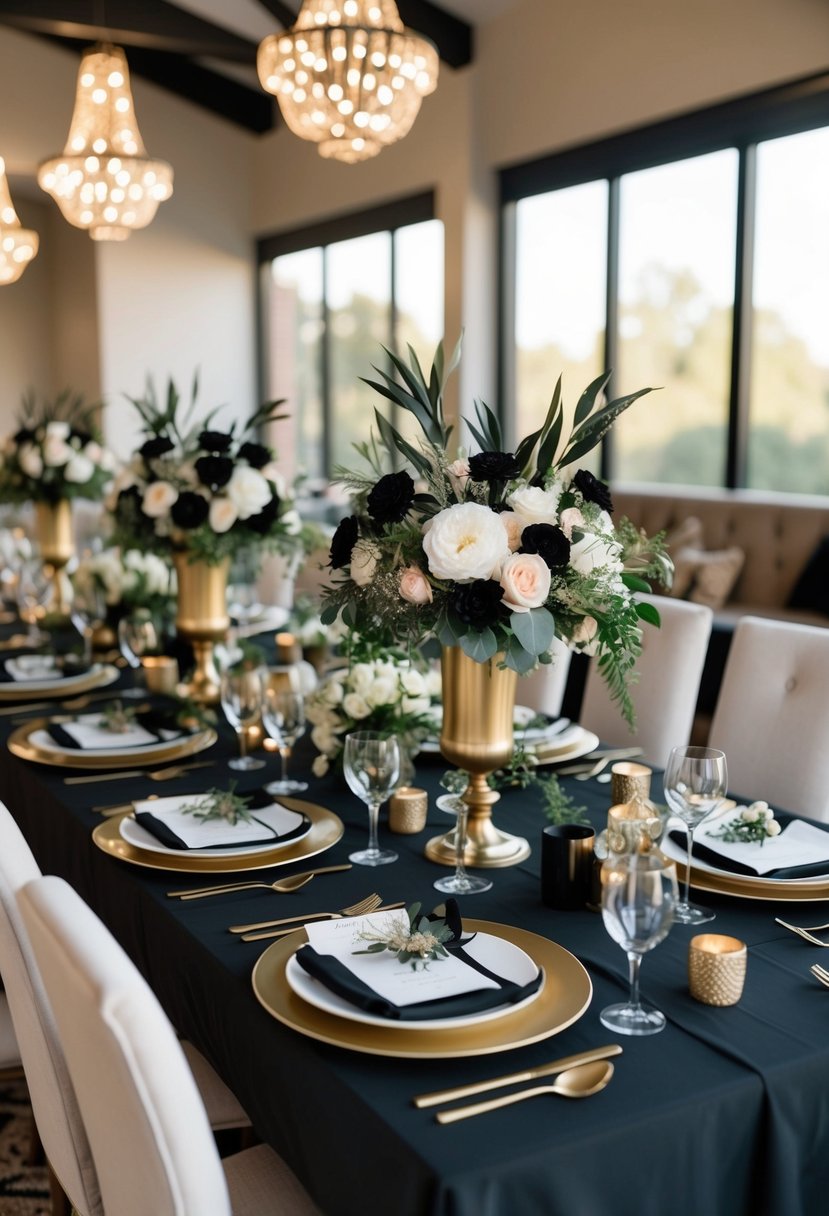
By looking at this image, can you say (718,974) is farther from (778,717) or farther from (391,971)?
(778,717)

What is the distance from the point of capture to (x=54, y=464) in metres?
3.97

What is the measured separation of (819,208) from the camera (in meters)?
5.32

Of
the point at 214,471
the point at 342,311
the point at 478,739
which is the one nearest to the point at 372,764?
the point at 478,739

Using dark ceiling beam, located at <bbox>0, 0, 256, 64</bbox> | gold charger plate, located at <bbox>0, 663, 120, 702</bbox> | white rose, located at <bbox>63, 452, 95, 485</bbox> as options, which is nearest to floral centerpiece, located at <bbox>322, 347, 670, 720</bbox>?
gold charger plate, located at <bbox>0, 663, 120, 702</bbox>

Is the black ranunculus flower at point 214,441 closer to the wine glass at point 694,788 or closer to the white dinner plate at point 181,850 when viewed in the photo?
the white dinner plate at point 181,850

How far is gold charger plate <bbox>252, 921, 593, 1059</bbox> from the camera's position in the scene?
117 centimetres

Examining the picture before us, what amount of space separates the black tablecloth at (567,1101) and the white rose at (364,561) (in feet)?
1.44

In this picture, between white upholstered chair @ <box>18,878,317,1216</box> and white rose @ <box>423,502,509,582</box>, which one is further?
white rose @ <box>423,502,509,582</box>

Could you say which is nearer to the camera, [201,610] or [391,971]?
[391,971]

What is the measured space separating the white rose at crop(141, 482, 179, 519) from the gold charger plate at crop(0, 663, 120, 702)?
463mm

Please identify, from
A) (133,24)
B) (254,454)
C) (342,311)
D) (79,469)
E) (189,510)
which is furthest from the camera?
(342,311)

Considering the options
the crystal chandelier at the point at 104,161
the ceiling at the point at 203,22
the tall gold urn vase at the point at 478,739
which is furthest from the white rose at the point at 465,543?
the ceiling at the point at 203,22

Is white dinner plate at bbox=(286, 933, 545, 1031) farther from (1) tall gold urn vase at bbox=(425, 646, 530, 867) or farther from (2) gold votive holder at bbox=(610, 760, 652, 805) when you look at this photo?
(2) gold votive holder at bbox=(610, 760, 652, 805)

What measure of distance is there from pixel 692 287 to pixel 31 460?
3529mm
